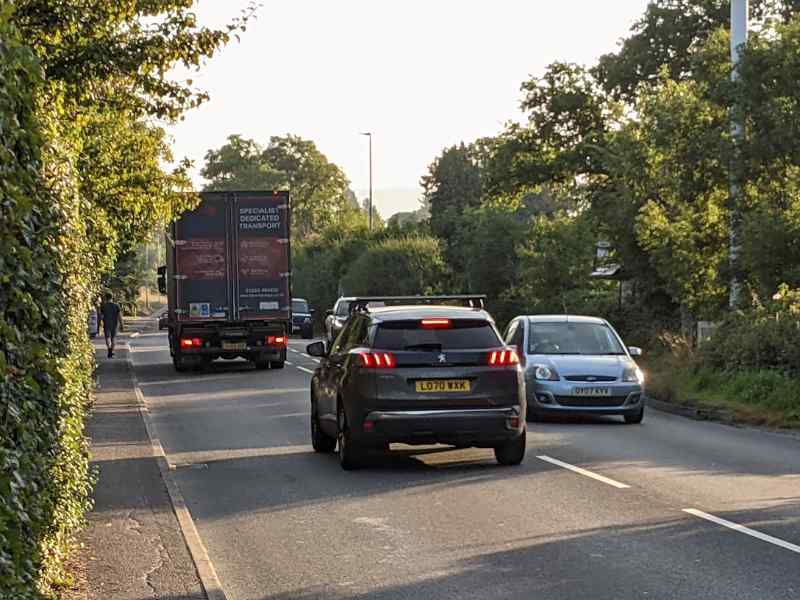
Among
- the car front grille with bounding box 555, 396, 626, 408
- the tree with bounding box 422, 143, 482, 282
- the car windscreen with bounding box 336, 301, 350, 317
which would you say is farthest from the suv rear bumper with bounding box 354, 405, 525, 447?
the tree with bounding box 422, 143, 482, 282

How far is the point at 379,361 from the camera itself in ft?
48.2

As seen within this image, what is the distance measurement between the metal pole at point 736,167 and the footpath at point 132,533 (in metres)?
13.1

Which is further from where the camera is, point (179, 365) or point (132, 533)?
point (179, 365)

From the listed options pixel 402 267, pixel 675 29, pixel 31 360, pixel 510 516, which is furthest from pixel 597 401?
pixel 402 267

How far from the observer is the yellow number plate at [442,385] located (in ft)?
48.1

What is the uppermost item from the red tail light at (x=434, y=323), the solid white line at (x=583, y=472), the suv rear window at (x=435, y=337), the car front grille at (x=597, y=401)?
the red tail light at (x=434, y=323)

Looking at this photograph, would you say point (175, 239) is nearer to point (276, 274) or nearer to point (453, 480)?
point (276, 274)

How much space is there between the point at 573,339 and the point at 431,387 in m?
7.56

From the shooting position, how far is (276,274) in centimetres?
3309

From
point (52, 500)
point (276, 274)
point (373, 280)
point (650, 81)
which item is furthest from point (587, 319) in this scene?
point (373, 280)

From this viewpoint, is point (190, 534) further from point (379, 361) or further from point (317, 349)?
point (317, 349)

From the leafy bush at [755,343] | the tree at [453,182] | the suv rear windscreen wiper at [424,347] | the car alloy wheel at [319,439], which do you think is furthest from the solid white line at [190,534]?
the tree at [453,182]

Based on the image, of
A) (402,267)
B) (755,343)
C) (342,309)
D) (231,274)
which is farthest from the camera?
(402,267)

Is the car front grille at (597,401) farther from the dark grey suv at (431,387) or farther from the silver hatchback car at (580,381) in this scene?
the dark grey suv at (431,387)
